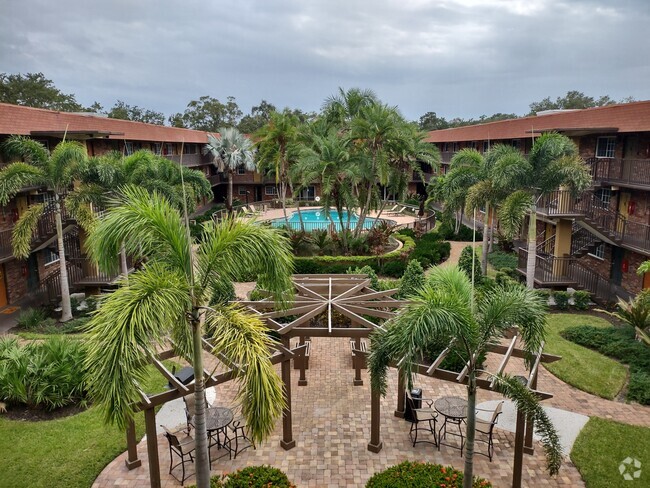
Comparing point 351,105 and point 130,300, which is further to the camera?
point 351,105

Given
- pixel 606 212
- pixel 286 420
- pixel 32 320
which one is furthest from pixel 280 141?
pixel 286 420

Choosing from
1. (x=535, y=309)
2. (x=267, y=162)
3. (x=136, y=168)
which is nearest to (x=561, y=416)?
(x=535, y=309)

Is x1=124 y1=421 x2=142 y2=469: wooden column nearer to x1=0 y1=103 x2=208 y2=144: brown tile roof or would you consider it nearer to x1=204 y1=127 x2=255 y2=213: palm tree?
x1=0 y1=103 x2=208 y2=144: brown tile roof

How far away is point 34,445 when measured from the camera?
1045cm

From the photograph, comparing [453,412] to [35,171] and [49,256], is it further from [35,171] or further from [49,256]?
[49,256]

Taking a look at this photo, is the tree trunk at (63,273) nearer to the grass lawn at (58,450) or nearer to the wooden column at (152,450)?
the grass lawn at (58,450)

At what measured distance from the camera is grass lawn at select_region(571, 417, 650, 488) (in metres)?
9.24

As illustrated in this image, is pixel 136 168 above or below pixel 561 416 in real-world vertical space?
above

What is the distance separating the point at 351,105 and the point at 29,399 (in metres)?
22.2

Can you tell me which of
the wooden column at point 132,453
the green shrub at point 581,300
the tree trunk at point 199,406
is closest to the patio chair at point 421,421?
the tree trunk at point 199,406

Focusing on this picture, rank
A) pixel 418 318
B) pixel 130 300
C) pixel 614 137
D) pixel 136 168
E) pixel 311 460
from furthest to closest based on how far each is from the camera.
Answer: pixel 614 137 → pixel 136 168 → pixel 311 460 → pixel 418 318 → pixel 130 300

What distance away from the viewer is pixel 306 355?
1355 centimetres

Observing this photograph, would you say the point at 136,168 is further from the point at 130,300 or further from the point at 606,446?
the point at 606,446

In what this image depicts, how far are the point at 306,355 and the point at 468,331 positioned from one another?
22.8 ft
